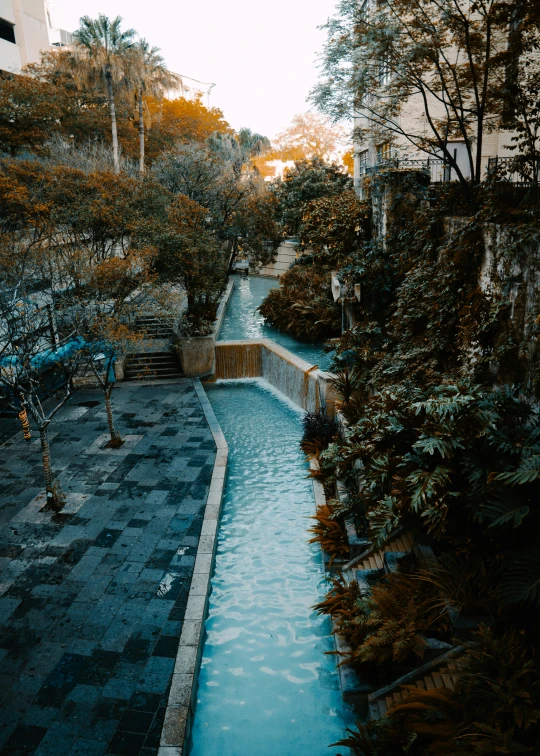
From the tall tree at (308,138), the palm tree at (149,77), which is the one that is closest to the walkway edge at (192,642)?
the palm tree at (149,77)

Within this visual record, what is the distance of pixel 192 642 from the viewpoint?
696 cm

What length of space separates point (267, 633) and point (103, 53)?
2980 centimetres

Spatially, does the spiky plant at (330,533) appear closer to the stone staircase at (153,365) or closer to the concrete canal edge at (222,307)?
the stone staircase at (153,365)

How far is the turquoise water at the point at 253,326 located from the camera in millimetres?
19294

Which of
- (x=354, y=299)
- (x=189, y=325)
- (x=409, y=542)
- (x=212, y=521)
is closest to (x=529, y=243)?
(x=409, y=542)

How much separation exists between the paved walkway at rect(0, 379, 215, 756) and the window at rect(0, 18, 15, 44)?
109 feet

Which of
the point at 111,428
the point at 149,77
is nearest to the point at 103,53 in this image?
the point at 149,77

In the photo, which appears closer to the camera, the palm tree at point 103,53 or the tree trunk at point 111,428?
the tree trunk at point 111,428

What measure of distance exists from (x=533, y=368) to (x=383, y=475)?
2560 mm

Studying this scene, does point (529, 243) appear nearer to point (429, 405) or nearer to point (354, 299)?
point (429, 405)

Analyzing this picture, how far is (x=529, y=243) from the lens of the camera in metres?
7.66

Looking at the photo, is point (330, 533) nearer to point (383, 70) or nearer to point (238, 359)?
point (238, 359)

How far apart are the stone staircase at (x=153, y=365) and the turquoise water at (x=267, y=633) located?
609 centimetres

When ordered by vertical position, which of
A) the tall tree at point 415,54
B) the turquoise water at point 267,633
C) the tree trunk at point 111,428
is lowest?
the turquoise water at point 267,633
